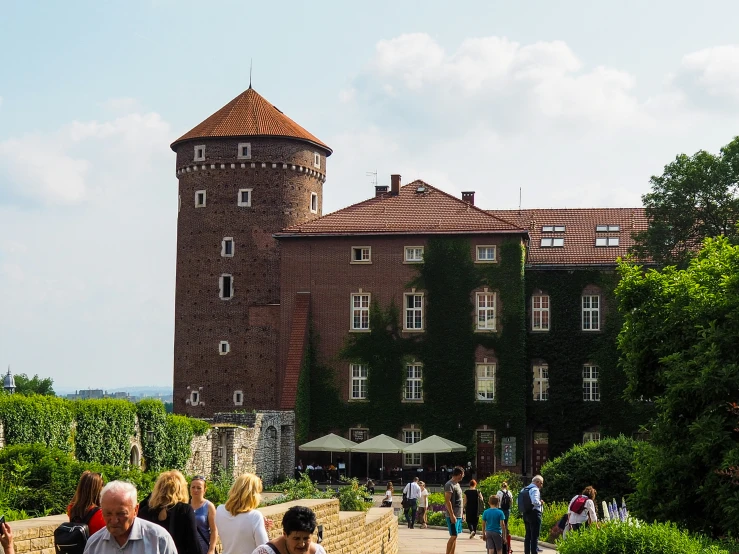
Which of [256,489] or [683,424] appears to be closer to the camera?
[256,489]

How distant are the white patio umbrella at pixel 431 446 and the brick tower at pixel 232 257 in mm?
9759

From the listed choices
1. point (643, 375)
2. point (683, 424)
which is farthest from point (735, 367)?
point (643, 375)

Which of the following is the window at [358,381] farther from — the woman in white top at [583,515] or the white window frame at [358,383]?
the woman in white top at [583,515]

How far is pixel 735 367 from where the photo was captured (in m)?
21.6

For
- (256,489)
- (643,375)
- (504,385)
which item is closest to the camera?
(256,489)

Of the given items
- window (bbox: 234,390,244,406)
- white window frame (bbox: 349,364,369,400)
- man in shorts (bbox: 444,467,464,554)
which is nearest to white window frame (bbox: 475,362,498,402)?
white window frame (bbox: 349,364,369,400)

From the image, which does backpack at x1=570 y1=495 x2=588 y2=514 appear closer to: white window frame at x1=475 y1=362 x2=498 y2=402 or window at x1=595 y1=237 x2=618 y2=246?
white window frame at x1=475 y1=362 x2=498 y2=402

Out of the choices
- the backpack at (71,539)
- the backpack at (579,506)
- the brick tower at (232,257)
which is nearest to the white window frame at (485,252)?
the brick tower at (232,257)

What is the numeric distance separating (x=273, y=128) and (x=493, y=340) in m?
16.0

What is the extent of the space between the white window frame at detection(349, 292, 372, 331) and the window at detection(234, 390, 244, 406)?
24.6 feet

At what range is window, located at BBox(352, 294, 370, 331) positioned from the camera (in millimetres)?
51312

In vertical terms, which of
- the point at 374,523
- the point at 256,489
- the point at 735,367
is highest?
the point at 735,367

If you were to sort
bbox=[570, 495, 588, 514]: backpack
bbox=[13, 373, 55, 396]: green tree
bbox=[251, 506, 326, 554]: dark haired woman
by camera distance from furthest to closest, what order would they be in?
1. bbox=[13, 373, 55, 396]: green tree
2. bbox=[570, 495, 588, 514]: backpack
3. bbox=[251, 506, 326, 554]: dark haired woman

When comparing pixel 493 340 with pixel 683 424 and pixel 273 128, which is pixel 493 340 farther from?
pixel 683 424
